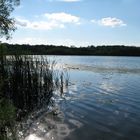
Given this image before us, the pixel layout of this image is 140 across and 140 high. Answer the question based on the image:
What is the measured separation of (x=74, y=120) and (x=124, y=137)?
2953 mm

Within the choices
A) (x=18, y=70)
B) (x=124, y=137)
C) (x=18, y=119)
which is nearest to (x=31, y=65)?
(x=18, y=70)

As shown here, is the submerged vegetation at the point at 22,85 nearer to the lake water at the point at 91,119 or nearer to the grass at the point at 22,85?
the grass at the point at 22,85

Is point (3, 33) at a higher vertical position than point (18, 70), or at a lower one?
higher

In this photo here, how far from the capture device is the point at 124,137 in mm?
10758

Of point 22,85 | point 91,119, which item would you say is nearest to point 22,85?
point 22,85

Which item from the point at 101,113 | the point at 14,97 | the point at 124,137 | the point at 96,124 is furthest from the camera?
the point at 14,97

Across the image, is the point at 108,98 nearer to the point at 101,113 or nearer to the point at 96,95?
the point at 96,95

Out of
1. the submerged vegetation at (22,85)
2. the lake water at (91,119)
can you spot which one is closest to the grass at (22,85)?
the submerged vegetation at (22,85)

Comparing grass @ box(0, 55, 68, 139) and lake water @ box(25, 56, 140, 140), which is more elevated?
grass @ box(0, 55, 68, 139)

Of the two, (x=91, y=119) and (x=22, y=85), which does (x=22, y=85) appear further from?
(x=91, y=119)

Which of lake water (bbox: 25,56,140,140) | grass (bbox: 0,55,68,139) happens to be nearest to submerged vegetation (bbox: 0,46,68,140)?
grass (bbox: 0,55,68,139)

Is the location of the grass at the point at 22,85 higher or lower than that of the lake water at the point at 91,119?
higher

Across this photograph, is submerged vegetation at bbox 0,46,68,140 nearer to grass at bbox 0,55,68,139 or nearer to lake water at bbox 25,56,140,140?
grass at bbox 0,55,68,139

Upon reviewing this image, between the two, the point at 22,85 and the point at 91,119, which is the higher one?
the point at 22,85
